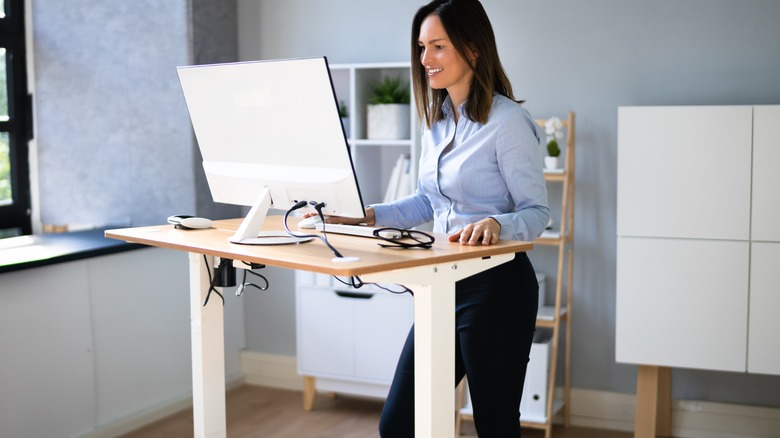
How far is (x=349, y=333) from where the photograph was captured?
371cm

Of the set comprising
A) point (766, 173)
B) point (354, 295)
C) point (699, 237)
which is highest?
point (766, 173)

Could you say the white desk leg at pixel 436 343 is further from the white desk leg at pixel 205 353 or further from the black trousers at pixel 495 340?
the white desk leg at pixel 205 353

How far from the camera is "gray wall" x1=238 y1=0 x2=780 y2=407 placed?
10.8 feet

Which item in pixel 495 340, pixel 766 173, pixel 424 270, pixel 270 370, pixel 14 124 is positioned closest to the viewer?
pixel 424 270

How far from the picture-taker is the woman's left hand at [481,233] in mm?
1905

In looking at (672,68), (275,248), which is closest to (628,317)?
(672,68)

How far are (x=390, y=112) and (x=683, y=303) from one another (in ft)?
4.53

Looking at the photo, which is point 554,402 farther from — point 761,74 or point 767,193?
point 761,74

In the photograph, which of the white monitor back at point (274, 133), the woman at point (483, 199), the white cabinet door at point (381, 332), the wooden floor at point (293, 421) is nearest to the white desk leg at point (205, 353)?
the white monitor back at point (274, 133)

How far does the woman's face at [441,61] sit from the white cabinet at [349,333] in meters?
1.62

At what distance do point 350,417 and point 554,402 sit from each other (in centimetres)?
86

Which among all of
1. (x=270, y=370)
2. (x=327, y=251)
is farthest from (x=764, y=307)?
(x=270, y=370)

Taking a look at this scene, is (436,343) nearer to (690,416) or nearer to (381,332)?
(381,332)

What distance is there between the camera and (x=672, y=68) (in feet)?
11.1
